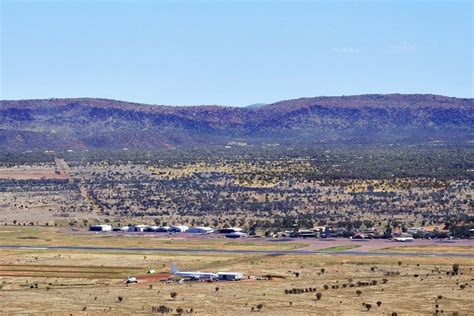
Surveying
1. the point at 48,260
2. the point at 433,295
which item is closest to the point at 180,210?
the point at 48,260

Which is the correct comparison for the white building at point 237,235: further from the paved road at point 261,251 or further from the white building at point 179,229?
the paved road at point 261,251

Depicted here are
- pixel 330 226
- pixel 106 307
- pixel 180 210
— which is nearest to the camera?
pixel 106 307

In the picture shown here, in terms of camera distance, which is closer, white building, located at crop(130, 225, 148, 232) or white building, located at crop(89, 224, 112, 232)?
white building, located at crop(130, 225, 148, 232)

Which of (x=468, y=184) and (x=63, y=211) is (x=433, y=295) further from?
(x=468, y=184)

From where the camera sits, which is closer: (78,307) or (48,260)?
(78,307)

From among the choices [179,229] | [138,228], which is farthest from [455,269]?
[138,228]

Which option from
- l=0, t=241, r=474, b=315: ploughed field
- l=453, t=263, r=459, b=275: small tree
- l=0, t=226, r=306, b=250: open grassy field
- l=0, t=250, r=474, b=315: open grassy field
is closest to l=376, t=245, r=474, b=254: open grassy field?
l=0, t=241, r=474, b=315: ploughed field

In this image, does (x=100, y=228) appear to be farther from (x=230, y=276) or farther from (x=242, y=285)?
(x=242, y=285)

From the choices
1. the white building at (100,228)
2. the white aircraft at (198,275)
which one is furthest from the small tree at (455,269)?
the white building at (100,228)

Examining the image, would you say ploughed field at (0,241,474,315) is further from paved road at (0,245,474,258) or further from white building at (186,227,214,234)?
white building at (186,227,214,234)

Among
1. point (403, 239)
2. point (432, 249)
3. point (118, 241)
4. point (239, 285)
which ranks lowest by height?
point (239, 285)

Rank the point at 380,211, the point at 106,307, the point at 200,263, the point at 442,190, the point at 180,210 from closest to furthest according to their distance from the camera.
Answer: the point at 106,307, the point at 200,263, the point at 380,211, the point at 180,210, the point at 442,190
